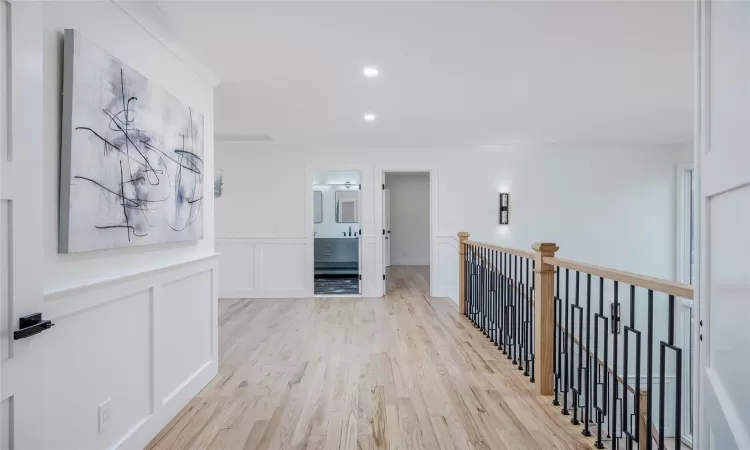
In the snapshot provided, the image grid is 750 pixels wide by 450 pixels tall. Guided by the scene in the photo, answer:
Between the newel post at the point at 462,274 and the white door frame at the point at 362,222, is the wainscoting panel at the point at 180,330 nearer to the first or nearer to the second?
the newel post at the point at 462,274

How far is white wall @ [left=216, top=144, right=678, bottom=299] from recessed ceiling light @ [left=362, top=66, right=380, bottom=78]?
3.23 metres

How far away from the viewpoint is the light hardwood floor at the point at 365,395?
A: 2229mm

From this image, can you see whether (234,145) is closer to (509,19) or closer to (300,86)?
(300,86)

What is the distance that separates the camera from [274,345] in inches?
156

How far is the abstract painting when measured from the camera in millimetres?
1652

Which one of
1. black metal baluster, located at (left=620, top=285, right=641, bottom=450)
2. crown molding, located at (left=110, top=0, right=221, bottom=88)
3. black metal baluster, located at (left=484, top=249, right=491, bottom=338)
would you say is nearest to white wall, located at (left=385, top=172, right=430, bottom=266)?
black metal baluster, located at (left=484, top=249, right=491, bottom=338)

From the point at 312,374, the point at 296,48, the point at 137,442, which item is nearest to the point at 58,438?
the point at 137,442

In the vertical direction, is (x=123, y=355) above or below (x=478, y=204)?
below

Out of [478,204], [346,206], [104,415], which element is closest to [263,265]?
[346,206]

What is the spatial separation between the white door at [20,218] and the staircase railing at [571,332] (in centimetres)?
188

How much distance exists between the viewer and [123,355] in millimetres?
2041

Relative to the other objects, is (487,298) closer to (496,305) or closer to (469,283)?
(496,305)

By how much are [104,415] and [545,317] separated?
240 centimetres

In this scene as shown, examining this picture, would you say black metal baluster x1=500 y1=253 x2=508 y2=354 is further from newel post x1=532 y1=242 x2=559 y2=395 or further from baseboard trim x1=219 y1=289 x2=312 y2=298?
baseboard trim x1=219 y1=289 x2=312 y2=298
